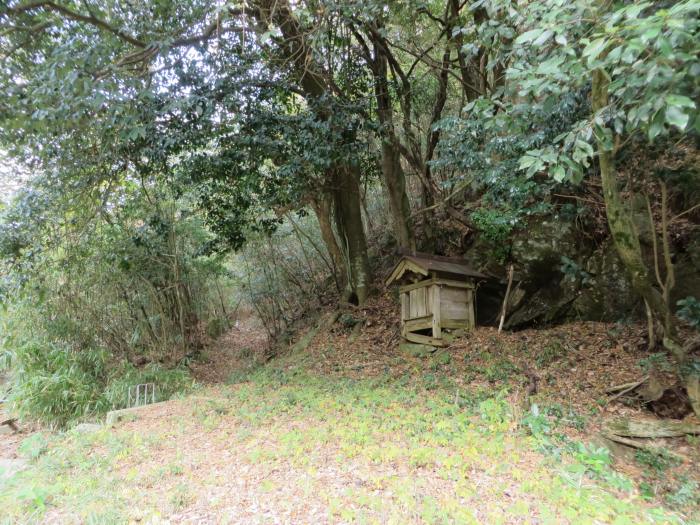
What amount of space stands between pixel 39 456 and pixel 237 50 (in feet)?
21.1

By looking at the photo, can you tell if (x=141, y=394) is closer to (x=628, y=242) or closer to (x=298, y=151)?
(x=298, y=151)

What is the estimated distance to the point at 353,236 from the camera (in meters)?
9.24

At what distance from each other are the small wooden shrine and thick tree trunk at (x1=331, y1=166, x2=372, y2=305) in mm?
1855

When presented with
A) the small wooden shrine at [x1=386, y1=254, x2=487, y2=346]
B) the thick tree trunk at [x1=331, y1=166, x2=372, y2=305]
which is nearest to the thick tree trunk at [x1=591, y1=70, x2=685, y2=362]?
the small wooden shrine at [x1=386, y1=254, x2=487, y2=346]

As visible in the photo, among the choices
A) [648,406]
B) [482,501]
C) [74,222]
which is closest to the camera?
[482,501]

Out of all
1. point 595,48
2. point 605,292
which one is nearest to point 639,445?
point 605,292

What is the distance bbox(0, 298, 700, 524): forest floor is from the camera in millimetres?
3113

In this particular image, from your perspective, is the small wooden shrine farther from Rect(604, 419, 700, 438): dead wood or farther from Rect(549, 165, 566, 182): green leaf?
Rect(549, 165, 566, 182): green leaf

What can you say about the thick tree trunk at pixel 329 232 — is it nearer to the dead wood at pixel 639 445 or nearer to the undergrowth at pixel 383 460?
the undergrowth at pixel 383 460

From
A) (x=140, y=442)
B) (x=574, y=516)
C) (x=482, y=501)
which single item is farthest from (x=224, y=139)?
(x=574, y=516)

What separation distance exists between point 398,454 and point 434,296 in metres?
3.38

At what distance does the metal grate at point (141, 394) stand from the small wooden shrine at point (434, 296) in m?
4.55

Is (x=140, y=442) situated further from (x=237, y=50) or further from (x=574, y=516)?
(x=237, y=50)

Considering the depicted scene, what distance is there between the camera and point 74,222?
6.86 meters
